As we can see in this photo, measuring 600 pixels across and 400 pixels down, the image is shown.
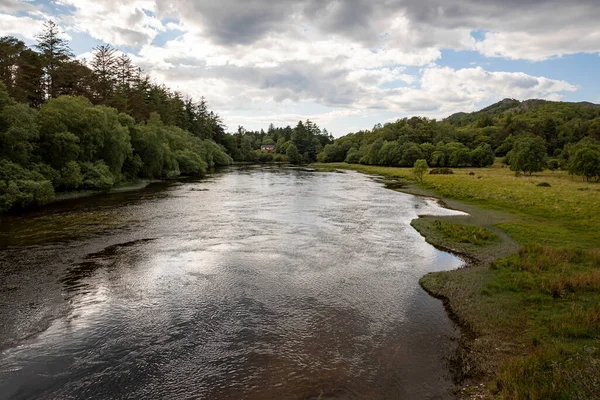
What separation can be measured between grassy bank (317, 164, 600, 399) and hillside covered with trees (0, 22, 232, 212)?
35740 mm

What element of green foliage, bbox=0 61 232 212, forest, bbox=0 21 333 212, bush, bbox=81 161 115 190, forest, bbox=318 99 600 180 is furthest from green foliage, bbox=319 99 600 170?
bush, bbox=81 161 115 190

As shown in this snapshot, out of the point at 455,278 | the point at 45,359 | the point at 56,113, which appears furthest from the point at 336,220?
the point at 56,113

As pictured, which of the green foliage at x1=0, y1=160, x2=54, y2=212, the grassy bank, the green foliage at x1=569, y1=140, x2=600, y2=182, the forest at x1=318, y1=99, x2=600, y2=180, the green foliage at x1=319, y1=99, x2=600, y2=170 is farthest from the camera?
the green foliage at x1=319, y1=99, x2=600, y2=170

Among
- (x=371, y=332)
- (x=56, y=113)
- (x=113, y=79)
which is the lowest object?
(x=371, y=332)

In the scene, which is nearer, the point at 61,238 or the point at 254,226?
the point at 61,238

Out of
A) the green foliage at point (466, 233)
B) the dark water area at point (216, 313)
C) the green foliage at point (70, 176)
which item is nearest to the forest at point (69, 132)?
the green foliage at point (70, 176)

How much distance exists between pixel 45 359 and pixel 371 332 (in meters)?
10.6

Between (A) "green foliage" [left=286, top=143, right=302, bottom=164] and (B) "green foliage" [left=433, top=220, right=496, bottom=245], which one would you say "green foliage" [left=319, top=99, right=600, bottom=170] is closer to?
(A) "green foliage" [left=286, top=143, right=302, bottom=164]

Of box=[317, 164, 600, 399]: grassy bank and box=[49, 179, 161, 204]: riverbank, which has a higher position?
box=[49, 179, 161, 204]: riverbank

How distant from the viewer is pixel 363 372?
1084 centimetres

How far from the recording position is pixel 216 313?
14.7m

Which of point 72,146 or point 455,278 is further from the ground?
point 72,146

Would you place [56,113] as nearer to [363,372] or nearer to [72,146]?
[72,146]

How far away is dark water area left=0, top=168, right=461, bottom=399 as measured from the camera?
1038 cm
